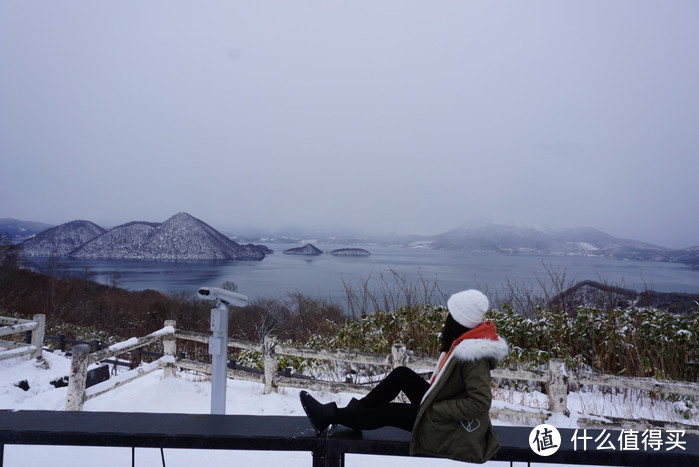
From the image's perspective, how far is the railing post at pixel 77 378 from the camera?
4.69 meters

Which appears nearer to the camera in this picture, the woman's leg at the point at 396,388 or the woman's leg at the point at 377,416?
the woman's leg at the point at 377,416

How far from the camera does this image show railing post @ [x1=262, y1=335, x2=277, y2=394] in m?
5.41

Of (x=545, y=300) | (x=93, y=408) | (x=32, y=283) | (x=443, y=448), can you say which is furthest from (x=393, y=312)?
(x=32, y=283)

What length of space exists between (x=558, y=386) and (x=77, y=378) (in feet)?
17.4

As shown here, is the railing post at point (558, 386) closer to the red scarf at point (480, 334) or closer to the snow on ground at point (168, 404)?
the snow on ground at point (168, 404)

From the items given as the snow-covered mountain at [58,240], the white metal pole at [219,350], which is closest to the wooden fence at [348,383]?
the white metal pole at [219,350]

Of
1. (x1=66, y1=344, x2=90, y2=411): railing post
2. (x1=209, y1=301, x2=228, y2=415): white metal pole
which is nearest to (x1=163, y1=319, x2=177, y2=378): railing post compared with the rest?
(x1=66, y1=344, x2=90, y2=411): railing post

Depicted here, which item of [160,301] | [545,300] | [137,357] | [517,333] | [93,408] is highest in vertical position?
[545,300]

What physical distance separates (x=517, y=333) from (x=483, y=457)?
5110 millimetres

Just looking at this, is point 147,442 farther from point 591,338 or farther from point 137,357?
point 137,357

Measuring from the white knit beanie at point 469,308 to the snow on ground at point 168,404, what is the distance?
0.74 metres

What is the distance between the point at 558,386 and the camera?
4473 mm

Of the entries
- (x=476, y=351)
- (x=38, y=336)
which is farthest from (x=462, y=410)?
(x=38, y=336)

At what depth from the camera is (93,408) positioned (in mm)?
5090
